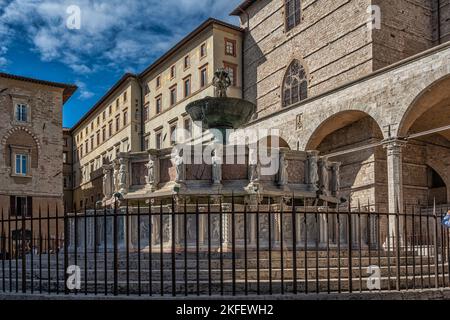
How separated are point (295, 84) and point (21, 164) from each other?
628 inches

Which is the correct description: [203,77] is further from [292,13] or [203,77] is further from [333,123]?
[333,123]

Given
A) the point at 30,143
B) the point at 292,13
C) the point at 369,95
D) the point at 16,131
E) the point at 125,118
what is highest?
the point at 292,13

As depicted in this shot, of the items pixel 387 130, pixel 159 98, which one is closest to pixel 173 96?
pixel 159 98

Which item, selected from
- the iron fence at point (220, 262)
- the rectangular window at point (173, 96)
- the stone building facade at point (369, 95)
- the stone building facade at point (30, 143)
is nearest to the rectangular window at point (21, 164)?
the stone building facade at point (30, 143)

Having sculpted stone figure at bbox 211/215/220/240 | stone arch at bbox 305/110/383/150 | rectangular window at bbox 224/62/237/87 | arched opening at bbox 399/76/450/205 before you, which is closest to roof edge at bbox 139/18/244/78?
rectangular window at bbox 224/62/237/87

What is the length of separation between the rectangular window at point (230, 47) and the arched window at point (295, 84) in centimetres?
453

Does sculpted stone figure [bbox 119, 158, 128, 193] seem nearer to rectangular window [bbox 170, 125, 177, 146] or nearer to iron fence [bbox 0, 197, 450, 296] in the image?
iron fence [bbox 0, 197, 450, 296]

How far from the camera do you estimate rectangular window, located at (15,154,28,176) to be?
29453 mm

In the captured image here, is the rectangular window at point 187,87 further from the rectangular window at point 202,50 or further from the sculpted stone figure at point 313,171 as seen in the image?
the sculpted stone figure at point 313,171

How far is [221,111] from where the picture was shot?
10289 mm

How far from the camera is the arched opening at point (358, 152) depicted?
1936cm
